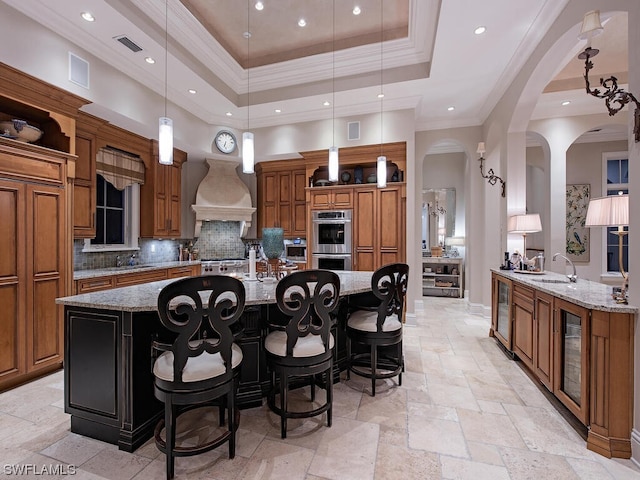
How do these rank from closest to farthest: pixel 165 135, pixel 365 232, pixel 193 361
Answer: pixel 193 361 → pixel 165 135 → pixel 365 232

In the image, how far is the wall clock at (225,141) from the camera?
17.7 feet

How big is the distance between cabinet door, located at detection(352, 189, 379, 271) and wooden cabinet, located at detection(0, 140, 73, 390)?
A: 367 cm

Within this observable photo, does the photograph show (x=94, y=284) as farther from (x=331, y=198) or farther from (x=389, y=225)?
(x=389, y=225)

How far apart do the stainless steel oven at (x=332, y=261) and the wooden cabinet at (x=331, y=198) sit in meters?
0.78

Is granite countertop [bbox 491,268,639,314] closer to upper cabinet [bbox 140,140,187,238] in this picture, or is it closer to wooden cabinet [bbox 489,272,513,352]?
wooden cabinet [bbox 489,272,513,352]

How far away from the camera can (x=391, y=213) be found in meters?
4.79

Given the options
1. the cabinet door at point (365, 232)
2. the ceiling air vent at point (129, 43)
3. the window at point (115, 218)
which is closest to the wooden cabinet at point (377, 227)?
the cabinet door at point (365, 232)

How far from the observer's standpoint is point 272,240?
2.69 meters

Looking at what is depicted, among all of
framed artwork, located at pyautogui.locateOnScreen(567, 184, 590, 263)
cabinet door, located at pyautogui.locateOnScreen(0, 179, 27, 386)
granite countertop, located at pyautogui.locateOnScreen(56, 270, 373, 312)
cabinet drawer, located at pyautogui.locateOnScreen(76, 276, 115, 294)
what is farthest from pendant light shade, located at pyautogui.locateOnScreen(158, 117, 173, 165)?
framed artwork, located at pyautogui.locateOnScreen(567, 184, 590, 263)

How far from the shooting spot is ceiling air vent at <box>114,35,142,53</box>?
3.22m

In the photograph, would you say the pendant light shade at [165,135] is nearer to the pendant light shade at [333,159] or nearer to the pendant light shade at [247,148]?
the pendant light shade at [247,148]

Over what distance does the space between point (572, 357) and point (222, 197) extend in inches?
207

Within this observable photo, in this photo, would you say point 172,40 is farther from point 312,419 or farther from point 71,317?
point 312,419

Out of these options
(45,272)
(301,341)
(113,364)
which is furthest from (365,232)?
(45,272)
